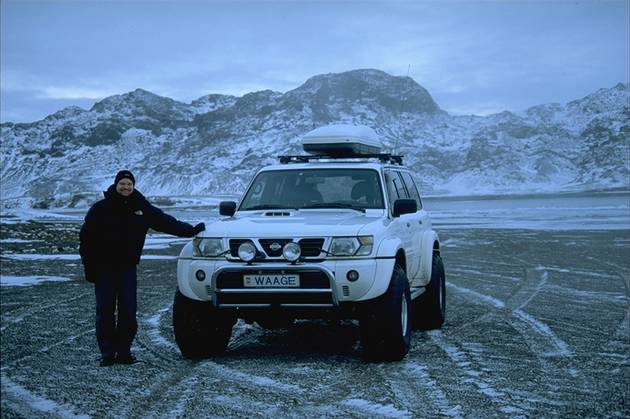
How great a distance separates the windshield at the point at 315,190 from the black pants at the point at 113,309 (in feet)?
5.84

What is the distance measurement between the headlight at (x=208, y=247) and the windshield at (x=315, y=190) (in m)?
1.23

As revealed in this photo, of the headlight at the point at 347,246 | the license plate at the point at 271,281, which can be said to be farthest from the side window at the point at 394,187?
the license plate at the point at 271,281

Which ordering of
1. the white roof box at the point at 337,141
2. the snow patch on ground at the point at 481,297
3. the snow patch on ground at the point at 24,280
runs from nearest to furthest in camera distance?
1. the white roof box at the point at 337,141
2. the snow patch on ground at the point at 481,297
3. the snow patch on ground at the point at 24,280

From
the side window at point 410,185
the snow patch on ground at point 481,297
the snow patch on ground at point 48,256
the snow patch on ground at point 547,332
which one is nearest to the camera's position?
the snow patch on ground at point 547,332

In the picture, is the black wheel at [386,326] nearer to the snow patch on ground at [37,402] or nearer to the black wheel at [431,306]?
the black wheel at [431,306]

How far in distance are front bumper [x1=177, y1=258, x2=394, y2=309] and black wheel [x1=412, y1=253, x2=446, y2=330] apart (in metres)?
2.10

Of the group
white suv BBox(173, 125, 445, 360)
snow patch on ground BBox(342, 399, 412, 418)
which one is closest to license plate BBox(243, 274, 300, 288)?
white suv BBox(173, 125, 445, 360)

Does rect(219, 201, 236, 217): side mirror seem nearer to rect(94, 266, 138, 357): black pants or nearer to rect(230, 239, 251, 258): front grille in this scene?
rect(230, 239, 251, 258): front grille

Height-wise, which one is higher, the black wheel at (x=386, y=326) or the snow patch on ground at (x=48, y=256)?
the black wheel at (x=386, y=326)

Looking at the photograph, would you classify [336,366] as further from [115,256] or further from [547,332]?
[547,332]

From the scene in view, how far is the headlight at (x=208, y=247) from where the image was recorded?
6973 millimetres

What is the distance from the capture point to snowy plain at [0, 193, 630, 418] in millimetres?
5477

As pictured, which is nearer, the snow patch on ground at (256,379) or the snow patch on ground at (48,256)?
the snow patch on ground at (256,379)

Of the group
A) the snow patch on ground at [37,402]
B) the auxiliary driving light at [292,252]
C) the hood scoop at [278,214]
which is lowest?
the snow patch on ground at [37,402]
